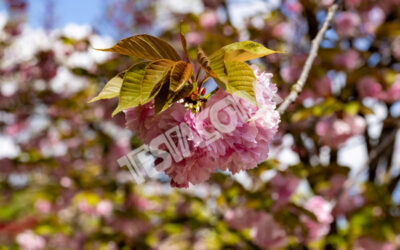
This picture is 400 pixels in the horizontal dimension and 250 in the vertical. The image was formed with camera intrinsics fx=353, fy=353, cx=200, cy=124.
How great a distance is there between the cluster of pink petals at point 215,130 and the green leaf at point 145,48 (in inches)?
3.3

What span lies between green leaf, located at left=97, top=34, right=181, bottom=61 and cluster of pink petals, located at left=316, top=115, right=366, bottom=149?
1.64 meters

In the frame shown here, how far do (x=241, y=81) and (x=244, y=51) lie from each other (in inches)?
2.6

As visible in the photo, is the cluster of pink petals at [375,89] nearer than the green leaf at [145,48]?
No

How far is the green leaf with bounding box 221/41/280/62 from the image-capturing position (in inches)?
21.7

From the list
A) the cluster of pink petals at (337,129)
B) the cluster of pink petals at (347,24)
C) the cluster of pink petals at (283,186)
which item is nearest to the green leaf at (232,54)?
the cluster of pink petals at (283,186)

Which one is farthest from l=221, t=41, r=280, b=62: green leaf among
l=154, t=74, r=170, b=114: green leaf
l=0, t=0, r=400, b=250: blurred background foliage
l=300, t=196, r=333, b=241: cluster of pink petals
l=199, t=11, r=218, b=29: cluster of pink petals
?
l=199, t=11, r=218, b=29: cluster of pink petals

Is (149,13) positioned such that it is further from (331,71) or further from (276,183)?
(276,183)

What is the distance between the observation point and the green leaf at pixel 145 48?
542mm

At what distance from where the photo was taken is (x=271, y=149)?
1966mm

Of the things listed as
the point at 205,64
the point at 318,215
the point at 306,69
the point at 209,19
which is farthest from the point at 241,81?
the point at 209,19

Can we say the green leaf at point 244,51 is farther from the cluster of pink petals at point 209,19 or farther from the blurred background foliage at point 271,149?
the cluster of pink petals at point 209,19

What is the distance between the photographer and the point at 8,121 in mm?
3246

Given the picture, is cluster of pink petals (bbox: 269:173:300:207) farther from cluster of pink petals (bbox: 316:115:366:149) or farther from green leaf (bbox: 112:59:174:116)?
green leaf (bbox: 112:59:174:116)

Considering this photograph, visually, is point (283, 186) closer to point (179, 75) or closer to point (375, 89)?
point (375, 89)
